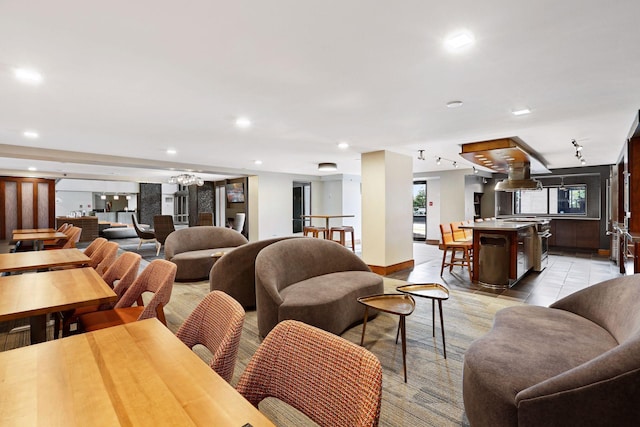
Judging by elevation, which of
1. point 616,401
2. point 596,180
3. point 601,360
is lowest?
point 616,401

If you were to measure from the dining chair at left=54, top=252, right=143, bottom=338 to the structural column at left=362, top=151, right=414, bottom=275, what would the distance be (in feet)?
13.5

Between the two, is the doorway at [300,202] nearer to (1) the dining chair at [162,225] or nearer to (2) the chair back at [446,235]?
(1) the dining chair at [162,225]

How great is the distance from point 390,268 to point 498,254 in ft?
5.84

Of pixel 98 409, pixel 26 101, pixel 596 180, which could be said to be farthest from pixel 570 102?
pixel 596 180

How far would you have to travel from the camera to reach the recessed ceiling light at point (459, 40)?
197 cm

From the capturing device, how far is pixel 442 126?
4230mm

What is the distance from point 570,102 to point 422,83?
175 centimetres

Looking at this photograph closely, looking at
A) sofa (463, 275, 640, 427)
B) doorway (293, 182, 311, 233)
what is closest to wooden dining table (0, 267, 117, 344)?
sofa (463, 275, 640, 427)

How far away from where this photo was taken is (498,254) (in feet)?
15.8

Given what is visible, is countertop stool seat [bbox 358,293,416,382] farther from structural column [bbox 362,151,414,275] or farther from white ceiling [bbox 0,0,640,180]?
structural column [bbox 362,151,414,275]

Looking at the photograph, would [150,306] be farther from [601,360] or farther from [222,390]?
[601,360]

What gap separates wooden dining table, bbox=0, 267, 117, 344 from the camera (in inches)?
63.9

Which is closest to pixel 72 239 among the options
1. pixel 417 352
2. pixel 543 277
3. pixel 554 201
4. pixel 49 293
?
pixel 49 293

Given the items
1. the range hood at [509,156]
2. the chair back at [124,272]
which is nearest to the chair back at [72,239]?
the chair back at [124,272]
